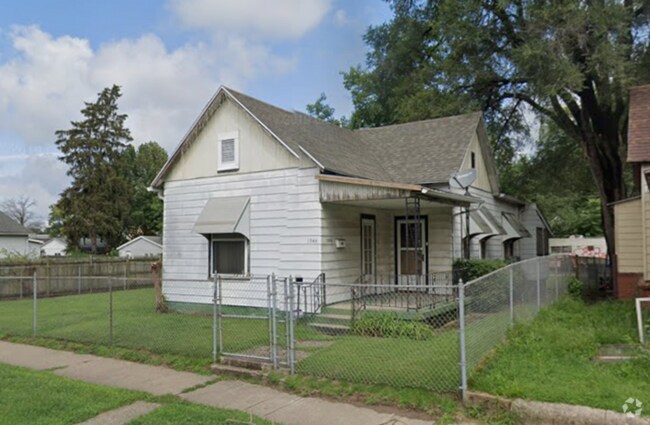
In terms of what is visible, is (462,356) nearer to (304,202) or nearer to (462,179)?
(304,202)

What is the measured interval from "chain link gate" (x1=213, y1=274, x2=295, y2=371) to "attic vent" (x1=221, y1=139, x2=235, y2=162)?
3.17 meters

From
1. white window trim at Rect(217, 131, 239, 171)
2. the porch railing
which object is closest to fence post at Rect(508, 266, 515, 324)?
the porch railing

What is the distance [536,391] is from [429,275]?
742 centimetres

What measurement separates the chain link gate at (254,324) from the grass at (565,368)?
283 centimetres

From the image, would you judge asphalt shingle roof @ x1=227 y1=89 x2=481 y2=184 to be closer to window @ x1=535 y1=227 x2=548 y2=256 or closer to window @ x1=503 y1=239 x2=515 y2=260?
window @ x1=503 y1=239 x2=515 y2=260

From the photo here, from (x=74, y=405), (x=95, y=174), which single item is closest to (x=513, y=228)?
(x=74, y=405)

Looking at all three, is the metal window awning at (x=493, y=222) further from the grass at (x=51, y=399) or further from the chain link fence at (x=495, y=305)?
the grass at (x=51, y=399)

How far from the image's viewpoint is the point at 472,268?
42.0 ft

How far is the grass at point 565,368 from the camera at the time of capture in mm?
5277

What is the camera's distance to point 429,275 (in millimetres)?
12766

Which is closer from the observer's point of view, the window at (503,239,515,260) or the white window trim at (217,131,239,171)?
the white window trim at (217,131,239,171)

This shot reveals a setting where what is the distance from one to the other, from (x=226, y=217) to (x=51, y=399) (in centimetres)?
674

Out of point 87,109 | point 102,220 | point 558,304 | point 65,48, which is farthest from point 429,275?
point 87,109

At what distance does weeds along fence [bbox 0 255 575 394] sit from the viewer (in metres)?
6.73
